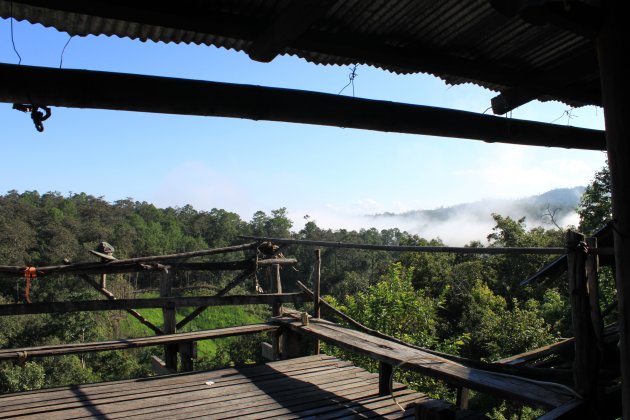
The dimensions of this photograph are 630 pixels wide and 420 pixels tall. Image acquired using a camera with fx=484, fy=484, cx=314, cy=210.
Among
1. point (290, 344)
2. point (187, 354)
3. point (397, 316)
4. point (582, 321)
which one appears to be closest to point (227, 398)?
point (187, 354)

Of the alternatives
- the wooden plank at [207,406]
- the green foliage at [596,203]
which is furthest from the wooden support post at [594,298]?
the green foliage at [596,203]

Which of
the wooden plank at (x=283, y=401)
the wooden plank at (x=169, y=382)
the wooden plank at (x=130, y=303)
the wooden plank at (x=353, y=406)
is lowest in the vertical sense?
the wooden plank at (x=353, y=406)

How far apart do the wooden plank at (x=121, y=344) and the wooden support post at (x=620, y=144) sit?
3339mm

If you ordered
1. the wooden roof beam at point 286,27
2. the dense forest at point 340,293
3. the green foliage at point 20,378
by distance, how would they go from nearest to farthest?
1. the wooden roof beam at point 286,27
2. the dense forest at point 340,293
3. the green foliage at point 20,378

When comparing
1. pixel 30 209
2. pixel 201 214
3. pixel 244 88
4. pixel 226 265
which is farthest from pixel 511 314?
pixel 201 214

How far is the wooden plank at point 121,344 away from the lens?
3799mm

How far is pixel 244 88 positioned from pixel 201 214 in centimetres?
6924

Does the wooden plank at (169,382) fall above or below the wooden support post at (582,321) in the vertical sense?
below

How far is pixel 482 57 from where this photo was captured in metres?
3.17

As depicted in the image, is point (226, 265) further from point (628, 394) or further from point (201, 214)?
point (201, 214)

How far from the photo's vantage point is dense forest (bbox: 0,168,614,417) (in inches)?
651

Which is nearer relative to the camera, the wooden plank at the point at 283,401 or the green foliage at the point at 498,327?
the wooden plank at the point at 283,401

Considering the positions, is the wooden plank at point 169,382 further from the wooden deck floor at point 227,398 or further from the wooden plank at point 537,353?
the wooden plank at point 537,353

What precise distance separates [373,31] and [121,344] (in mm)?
3298
